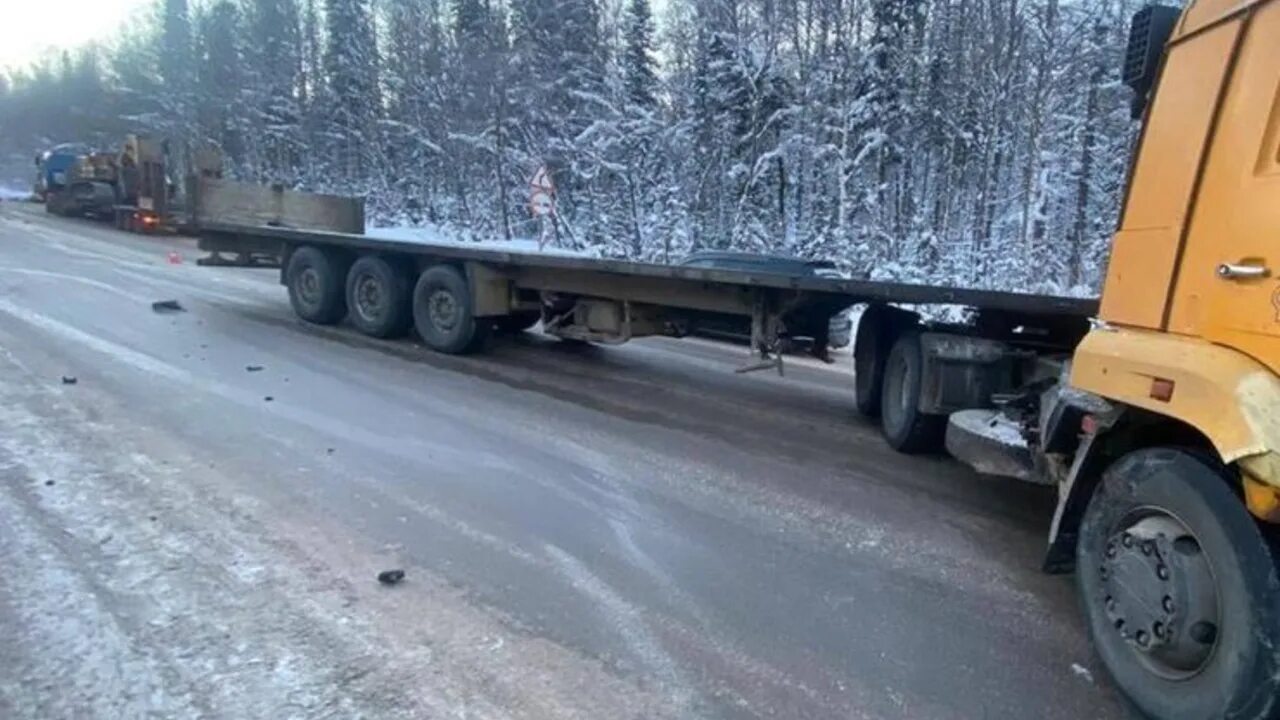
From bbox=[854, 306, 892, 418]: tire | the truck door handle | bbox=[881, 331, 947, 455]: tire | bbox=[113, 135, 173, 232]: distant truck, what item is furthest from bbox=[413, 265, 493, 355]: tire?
bbox=[113, 135, 173, 232]: distant truck

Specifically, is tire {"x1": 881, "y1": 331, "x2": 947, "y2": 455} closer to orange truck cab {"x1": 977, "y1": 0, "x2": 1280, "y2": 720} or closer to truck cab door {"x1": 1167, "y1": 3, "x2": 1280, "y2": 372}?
orange truck cab {"x1": 977, "y1": 0, "x2": 1280, "y2": 720}

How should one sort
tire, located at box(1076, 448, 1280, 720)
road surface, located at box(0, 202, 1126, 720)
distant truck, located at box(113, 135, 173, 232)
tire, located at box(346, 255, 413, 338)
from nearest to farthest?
tire, located at box(1076, 448, 1280, 720) → road surface, located at box(0, 202, 1126, 720) → tire, located at box(346, 255, 413, 338) → distant truck, located at box(113, 135, 173, 232)

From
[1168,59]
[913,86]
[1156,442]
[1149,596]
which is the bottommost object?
[1149,596]

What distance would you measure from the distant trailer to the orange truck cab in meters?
2.13

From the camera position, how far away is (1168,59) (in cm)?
322

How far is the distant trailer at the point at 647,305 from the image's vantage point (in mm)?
5461

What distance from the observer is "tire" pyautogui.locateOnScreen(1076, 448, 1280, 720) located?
7.59 ft

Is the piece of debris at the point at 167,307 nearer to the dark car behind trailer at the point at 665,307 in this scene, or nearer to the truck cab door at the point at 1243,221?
the dark car behind trailer at the point at 665,307

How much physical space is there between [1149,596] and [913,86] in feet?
83.2

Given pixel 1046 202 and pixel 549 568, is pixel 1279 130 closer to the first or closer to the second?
pixel 549 568

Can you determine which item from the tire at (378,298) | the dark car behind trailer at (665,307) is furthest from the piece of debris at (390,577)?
the tire at (378,298)

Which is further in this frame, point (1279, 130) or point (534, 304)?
point (534, 304)

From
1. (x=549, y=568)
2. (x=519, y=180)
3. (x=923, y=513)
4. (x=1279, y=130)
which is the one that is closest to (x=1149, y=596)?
(x=1279, y=130)

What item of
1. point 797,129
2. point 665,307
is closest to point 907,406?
point 665,307
